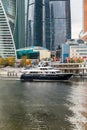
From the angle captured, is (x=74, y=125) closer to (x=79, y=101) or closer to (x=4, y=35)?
(x=79, y=101)

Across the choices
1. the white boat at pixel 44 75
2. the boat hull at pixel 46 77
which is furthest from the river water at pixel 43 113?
the white boat at pixel 44 75

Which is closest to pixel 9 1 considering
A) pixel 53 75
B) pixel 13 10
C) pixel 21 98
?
pixel 13 10

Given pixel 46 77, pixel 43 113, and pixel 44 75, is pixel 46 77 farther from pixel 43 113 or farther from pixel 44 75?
pixel 43 113

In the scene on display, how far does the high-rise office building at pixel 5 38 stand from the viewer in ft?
581

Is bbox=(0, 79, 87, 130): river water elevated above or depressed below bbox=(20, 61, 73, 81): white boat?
above

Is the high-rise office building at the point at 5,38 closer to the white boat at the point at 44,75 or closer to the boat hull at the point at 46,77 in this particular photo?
the white boat at the point at 44,75

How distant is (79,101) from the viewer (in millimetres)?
48031

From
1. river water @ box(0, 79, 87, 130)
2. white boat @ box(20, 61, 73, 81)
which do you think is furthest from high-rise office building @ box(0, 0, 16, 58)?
river water @ box(0, 79, 87, 130)

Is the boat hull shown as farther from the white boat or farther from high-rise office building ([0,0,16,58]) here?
high-rise office building ([0,0,16,58])

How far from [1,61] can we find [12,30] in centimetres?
3517

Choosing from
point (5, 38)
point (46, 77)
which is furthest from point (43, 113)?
point (5, 38)

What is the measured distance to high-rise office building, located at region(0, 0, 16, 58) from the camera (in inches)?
6973

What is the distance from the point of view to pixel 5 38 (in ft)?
604

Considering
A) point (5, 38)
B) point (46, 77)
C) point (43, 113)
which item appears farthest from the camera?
point (5, 38)
